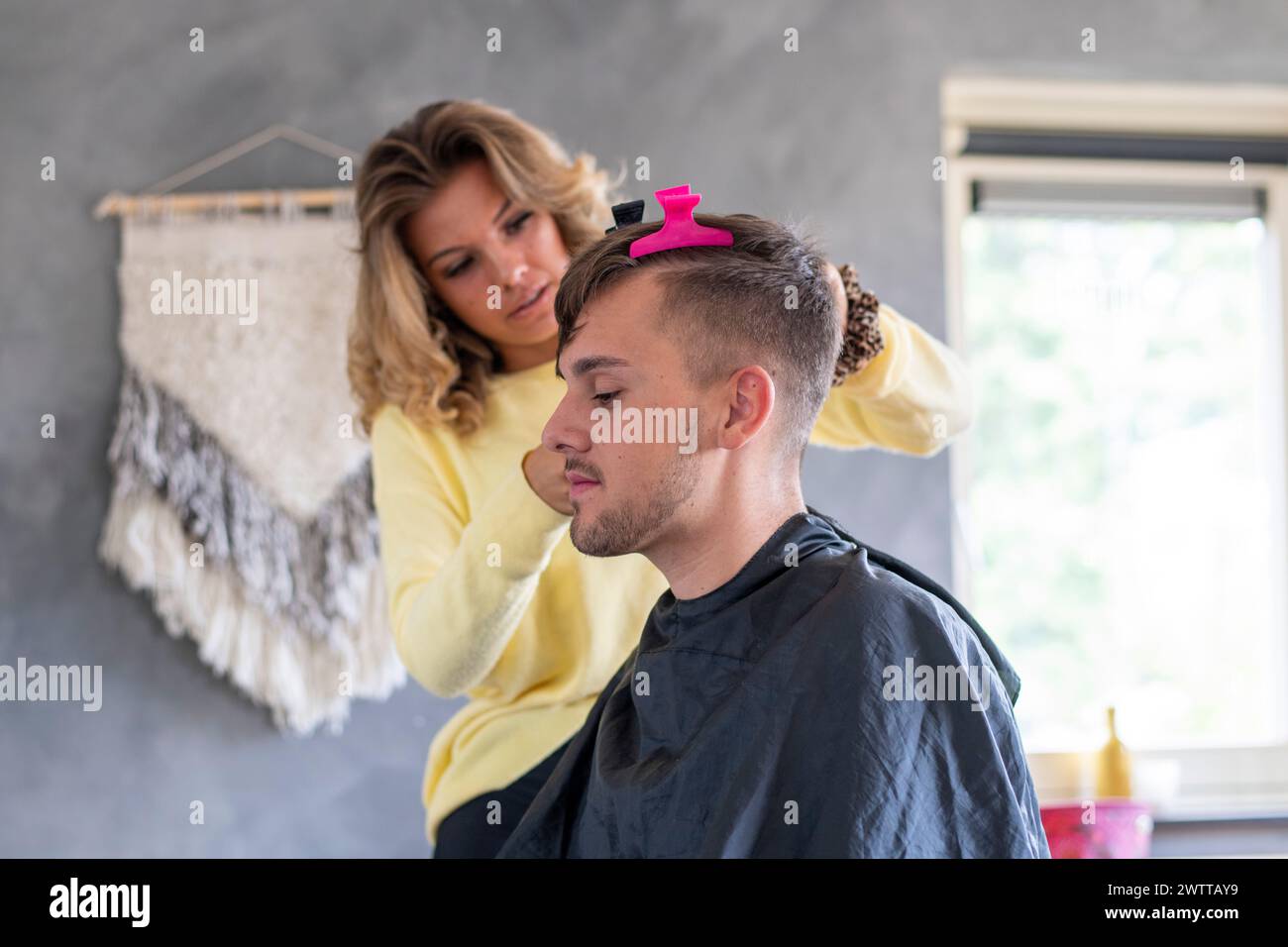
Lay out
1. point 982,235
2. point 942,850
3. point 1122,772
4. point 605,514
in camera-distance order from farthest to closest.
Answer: point 982,235 → point 1122,772 → point 605,514 → point 942,850

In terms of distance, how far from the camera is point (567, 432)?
127 centimetres

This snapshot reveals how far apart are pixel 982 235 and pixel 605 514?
1613 mm

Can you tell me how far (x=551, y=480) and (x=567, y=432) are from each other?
3.1 inches

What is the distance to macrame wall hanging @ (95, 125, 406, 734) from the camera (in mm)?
2162

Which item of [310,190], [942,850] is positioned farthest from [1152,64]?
[942,850]

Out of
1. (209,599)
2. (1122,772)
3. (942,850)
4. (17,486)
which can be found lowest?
(1122,772)

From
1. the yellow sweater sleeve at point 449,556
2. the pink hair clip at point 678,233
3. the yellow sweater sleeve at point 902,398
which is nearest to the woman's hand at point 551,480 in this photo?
the yellow sweater sleeve at point 449,556

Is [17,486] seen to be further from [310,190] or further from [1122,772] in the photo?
[1122,772]

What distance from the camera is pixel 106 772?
2.19 m

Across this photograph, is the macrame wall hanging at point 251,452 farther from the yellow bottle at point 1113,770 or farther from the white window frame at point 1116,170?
the yellow bottle at point 1113,770

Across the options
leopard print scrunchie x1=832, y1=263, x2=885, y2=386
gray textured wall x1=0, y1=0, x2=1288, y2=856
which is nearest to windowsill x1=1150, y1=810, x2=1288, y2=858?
gray textured wall x1=0, y1=0, x2=1288, y2=856

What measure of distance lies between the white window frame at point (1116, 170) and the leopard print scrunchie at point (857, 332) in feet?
3.23

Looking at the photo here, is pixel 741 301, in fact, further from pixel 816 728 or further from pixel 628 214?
pixel 816 728

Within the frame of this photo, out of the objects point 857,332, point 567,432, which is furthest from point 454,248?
point 857,332
